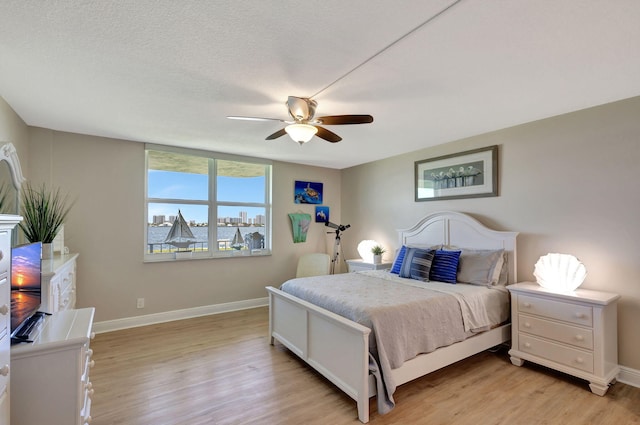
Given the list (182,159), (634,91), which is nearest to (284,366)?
(182,159)

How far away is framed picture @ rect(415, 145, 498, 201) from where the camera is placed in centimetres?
350

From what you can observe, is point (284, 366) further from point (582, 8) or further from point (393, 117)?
point (582, 8)

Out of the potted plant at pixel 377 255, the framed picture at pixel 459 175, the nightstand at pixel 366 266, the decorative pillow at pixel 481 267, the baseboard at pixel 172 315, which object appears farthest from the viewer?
the potted plant at pixel 377 255

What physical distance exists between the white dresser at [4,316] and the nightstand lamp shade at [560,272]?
3.70 metres

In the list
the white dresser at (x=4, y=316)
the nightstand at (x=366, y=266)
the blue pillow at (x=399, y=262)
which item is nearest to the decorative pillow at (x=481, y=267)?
the blue pillow at (x=399, y=262)

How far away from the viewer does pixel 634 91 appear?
2.42 meters

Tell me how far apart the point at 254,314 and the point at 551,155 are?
13.5 feet

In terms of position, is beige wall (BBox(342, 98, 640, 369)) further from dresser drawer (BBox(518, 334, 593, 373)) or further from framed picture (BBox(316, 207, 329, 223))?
framed picture (BBox(316, 207, 329, 223))

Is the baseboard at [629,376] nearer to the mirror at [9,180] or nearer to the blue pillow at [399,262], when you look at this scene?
the blue pillow at [399,262]

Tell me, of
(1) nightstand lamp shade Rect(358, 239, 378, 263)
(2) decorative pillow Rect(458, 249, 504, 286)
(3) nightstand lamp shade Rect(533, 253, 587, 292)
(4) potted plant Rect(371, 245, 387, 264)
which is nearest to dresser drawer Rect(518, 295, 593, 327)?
(3) nightstand lamp shade Rect(533, 253, 587, 292)

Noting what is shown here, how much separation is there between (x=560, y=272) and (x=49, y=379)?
368 centimetres

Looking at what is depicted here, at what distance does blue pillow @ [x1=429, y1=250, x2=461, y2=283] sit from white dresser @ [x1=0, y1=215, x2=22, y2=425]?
10.9 feet

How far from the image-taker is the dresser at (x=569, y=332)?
2387 mm

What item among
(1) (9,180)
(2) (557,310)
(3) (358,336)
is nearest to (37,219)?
(1) (9,180)
